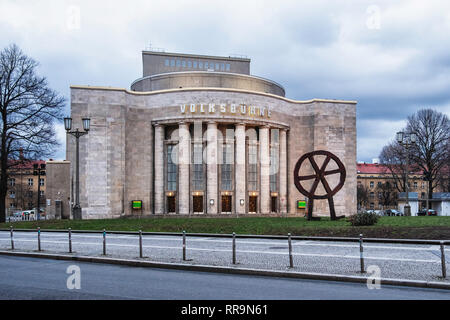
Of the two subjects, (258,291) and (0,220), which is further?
(0,220)

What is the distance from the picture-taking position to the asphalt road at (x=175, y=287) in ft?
31.7

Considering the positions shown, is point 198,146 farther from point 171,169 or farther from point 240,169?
point 240,169

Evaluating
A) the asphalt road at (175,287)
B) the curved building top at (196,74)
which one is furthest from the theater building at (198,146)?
the asphalt road at (175,287)

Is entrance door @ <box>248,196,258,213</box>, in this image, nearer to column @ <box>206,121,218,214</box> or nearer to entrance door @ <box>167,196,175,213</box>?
column @ <box>206,121,218,214</box>

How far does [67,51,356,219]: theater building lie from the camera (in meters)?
51.8

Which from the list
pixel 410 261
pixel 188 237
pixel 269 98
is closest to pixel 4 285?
pixel 410 261

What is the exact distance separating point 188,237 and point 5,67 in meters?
26.8

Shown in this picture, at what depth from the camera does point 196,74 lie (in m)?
58.2

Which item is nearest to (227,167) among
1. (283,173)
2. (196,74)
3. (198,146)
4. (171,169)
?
(198,146)

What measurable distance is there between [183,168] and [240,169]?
21.9 feet

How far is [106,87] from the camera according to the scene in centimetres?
5259

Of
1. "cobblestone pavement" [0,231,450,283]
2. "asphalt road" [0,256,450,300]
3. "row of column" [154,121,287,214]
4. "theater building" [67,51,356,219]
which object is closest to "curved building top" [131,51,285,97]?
"theater building" [67,51,356,219]
